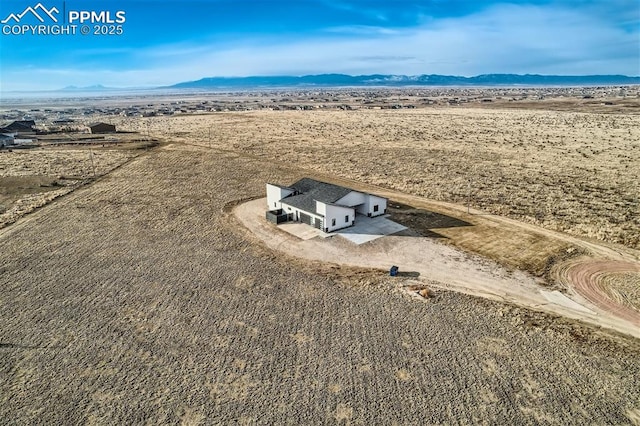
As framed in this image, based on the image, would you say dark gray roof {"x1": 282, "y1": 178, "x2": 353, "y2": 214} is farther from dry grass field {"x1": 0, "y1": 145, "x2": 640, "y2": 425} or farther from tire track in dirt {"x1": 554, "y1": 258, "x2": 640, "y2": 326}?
tire track in dirt {"x1": 554, "y1": 258, "x2": 640, "y2": 326}

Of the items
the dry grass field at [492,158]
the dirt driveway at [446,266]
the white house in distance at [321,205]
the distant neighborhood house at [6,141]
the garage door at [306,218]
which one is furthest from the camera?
the distant neighborhood house at [6,141]

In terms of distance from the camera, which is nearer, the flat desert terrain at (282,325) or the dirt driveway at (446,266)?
the flat desert terrain at (282,325)

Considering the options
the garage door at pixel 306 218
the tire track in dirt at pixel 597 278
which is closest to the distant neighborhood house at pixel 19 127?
the garage door at pixel 306 218

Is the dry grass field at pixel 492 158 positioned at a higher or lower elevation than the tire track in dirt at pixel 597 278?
higher

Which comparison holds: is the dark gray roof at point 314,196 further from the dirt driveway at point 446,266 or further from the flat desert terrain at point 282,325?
the flat desert terrain at point 282,325

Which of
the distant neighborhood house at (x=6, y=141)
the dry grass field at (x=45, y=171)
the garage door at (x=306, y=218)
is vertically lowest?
the garage door at (x=306, y=218)

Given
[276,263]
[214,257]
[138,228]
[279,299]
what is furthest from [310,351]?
[138,228]

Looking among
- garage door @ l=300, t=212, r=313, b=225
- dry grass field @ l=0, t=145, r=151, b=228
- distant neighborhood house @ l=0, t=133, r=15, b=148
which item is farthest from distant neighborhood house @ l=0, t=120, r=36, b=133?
garage door @ l=300, t=212, r=313, b=225

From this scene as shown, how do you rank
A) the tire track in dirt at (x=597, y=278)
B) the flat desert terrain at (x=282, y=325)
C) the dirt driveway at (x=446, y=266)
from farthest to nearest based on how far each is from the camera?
the dirt driveway at (x=446, y=266)
the tire track in dirt at (x=597, y=278)
the flat desert terrain at (x=282, y=325)

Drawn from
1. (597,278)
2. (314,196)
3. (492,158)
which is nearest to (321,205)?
(314,196)
